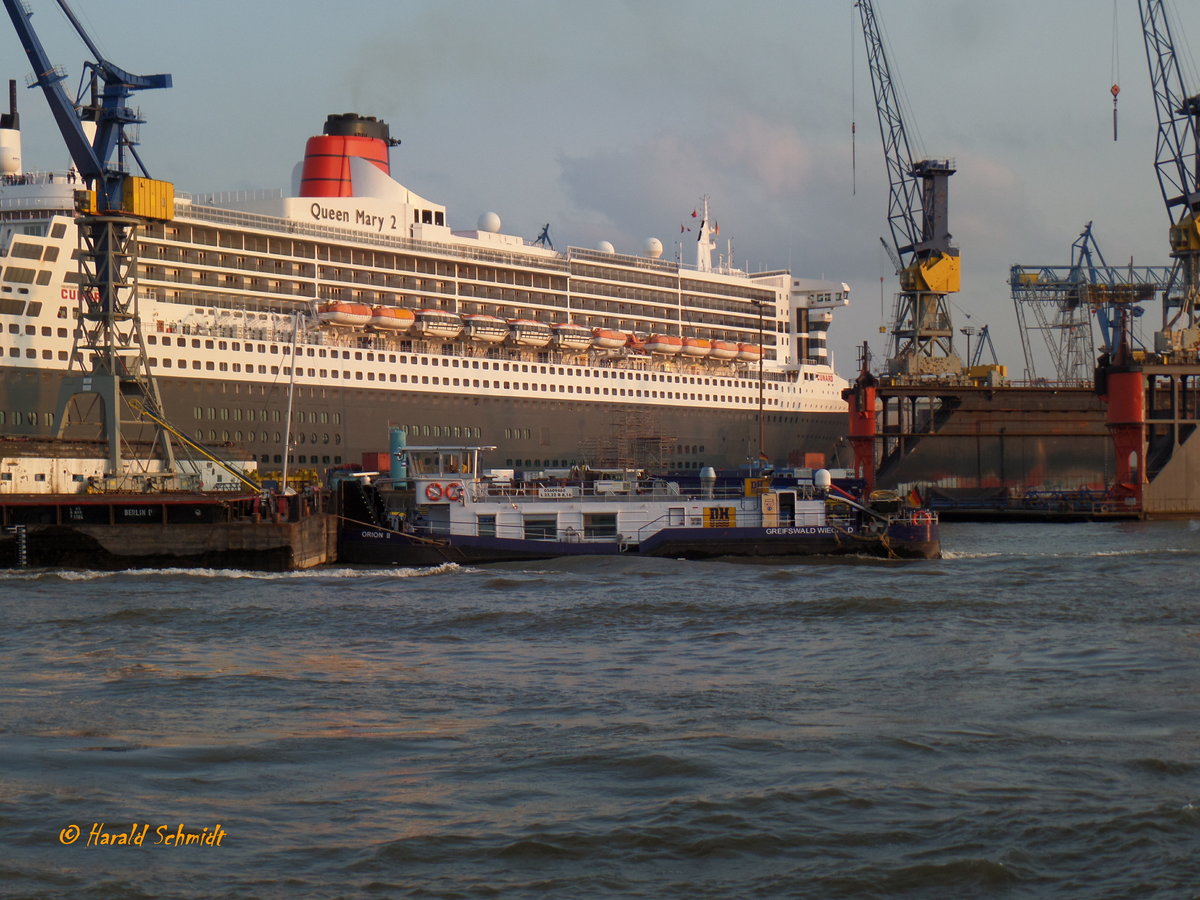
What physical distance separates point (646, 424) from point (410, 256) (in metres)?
17.7

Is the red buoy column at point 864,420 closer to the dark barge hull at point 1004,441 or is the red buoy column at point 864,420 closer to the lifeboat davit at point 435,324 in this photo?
the dark barge hull at point 1004,441

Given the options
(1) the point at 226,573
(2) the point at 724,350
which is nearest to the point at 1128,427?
(2) the point at 724,350

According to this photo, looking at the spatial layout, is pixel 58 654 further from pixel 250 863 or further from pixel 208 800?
pixel 250 863

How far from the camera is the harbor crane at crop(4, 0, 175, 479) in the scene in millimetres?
47969

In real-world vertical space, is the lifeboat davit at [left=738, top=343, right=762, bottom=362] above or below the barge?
above

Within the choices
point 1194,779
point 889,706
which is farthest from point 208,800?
point 1194,779

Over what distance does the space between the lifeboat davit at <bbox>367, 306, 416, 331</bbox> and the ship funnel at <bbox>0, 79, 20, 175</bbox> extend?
18.4 metres

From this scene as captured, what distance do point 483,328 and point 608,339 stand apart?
957 cm

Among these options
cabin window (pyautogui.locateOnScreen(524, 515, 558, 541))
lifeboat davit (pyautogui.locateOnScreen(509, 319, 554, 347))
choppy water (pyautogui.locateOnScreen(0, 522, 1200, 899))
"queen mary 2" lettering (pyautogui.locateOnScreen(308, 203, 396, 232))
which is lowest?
choppy water (pyautogui.locateOnScreen(0, 522, 1200, 899))

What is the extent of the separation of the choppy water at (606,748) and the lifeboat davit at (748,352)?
6304 centimetres

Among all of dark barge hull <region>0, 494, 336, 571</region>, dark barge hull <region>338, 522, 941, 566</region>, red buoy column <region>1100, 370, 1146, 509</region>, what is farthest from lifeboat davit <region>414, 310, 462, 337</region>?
dark barge hull <region>0, 494, 336, 571</region>

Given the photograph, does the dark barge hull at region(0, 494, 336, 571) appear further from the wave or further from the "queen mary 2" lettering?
the "queen mary 2" lettering

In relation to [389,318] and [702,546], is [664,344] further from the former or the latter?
[702,546]

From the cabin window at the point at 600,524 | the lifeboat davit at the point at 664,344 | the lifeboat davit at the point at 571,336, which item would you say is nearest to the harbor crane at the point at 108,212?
the cabin window at the point at 600,524
